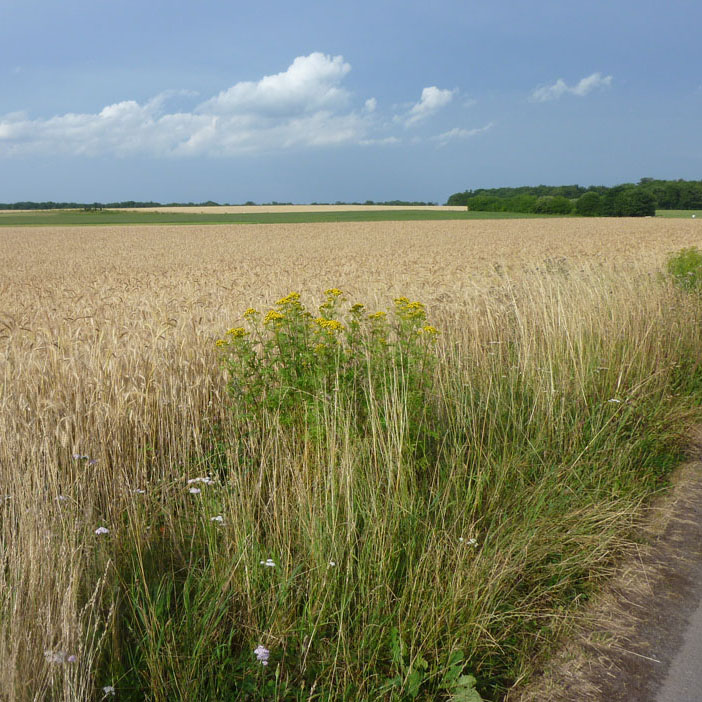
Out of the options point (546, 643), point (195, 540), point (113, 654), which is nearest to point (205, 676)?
point (113, 654)

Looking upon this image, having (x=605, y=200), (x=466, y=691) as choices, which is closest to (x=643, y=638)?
(x=466, y=691)

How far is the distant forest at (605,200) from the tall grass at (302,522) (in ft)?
300

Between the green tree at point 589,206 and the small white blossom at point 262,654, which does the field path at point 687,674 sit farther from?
the green tree at point 589,206

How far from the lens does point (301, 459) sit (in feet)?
13.3

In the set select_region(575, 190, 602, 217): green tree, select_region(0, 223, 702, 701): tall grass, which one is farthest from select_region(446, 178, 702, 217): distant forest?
select_region(0, 223, 702, 701): tall grass

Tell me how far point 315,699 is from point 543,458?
8.70ft

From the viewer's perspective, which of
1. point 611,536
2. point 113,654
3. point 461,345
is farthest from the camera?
point 461,345

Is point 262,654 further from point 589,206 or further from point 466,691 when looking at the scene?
point 589,206

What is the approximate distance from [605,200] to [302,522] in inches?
3804

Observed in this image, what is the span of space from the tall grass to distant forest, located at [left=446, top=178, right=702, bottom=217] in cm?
9157

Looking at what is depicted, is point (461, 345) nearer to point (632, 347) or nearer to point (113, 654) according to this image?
point (632, 347)

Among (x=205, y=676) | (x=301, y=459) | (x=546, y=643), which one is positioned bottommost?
(x=546, y=643)

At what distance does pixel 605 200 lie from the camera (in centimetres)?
8975

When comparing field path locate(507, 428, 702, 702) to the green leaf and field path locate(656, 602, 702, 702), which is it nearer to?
field path locate(656, 602, 702, 702)
